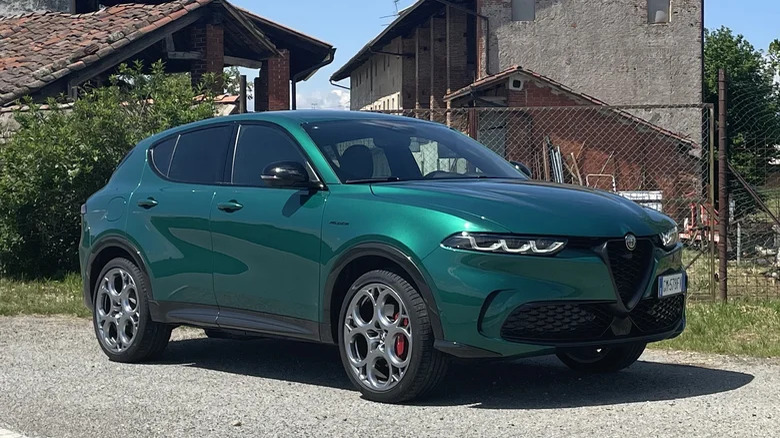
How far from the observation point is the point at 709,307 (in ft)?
35.6

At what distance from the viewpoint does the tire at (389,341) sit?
634 centimetres

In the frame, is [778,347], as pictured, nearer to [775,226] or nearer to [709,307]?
[709,307]

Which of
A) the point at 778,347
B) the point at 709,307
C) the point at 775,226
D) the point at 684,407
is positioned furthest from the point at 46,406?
the point at 775,226

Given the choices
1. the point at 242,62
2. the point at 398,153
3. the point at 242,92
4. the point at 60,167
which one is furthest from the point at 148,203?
the point at 242,62

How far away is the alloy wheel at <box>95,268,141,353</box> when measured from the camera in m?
8.42

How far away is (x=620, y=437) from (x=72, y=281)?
30.9 ft

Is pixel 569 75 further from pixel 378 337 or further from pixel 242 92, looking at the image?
pixel 378 337

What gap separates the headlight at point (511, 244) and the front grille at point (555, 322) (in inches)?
11.5

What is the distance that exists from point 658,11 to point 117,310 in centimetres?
3251

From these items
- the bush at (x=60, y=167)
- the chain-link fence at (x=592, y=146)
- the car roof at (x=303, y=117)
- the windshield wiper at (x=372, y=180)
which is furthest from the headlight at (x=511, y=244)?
the chain-link fence at (x=592, y=146)

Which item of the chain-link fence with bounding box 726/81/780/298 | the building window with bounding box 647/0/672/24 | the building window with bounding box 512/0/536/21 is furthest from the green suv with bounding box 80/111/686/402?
the building window with bounding box 647/0/672/24

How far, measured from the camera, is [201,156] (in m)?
8.25

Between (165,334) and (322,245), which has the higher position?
(322,245)

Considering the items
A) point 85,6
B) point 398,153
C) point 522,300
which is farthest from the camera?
point 85,6
